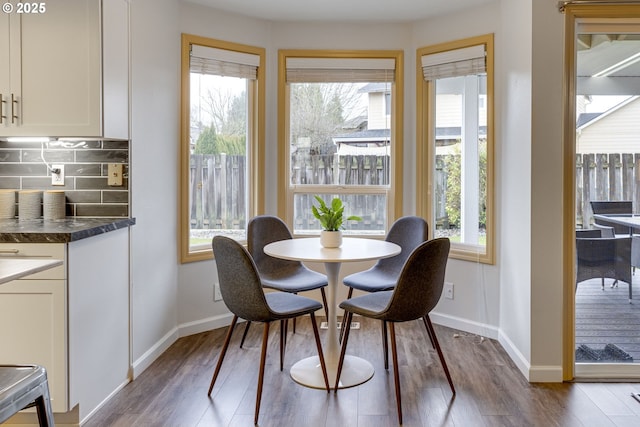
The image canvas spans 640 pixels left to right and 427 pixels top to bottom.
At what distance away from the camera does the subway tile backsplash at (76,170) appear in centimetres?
286

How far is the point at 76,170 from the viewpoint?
2.87 m

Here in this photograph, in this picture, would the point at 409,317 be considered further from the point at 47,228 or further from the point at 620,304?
the point at 47,228

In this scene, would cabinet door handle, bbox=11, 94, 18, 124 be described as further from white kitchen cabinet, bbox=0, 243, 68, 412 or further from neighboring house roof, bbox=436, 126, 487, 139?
neighboring house roof, bbox=436, 126, 487, 139

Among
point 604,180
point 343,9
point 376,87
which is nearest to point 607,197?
point 604,180

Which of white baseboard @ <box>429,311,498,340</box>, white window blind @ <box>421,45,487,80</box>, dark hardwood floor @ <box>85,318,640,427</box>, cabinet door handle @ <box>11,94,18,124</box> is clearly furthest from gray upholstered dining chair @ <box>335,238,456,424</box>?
cabinet door handle @ <box>11,94,18,124</box>

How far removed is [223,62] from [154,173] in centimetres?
110

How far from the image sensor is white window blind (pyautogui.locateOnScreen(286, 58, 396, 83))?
410 cm

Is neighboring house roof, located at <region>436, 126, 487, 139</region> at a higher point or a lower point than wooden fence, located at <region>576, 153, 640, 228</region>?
higher

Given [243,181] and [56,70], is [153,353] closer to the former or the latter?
[243,181]

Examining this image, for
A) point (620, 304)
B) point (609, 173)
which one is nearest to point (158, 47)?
Answer: point (609, 173)

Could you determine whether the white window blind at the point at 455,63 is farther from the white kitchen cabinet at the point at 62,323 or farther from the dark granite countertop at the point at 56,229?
the white kitchen cabinet at the point at 62,323

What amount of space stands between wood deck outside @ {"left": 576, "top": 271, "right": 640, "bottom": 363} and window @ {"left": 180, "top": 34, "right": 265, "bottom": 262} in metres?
2.37

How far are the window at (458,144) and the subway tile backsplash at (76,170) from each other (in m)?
2.25

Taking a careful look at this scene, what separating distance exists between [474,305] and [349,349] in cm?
106
